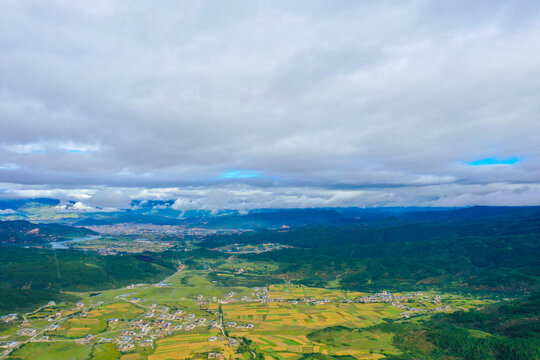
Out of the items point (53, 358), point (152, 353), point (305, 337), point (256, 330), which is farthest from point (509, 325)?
point (53, 358)

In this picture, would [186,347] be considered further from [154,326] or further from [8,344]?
[8,344]

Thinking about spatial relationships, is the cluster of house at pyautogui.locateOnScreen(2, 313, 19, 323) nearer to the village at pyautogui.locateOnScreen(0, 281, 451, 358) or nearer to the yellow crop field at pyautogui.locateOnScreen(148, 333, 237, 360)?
the village at pyautogui.locateOnScreen(0, 281, 451, 358)

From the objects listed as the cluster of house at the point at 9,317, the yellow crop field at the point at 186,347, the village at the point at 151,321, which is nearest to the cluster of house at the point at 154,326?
the village at the point at 151,321

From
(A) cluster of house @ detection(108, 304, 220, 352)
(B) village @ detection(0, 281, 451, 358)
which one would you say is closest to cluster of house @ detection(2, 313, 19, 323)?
(B) village @ detection(0, 281, 451, 358)

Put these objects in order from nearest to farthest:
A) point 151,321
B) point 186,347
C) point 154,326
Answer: point 186,347 < point 154,326 < point 151,321

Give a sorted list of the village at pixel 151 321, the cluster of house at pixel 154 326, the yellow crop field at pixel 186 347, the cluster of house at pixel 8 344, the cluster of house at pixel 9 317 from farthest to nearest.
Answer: the cluster of house at pixel 9 317 → the village at pixel 151 321 → the cluster of house at pixel 154 326 → the cluster of house at pixel 8 344 → the yellow crop field at pixel 186 347

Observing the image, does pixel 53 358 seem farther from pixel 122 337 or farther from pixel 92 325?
pixel 92 325

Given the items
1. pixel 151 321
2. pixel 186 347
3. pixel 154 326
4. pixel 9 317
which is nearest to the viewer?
pixel 186 347

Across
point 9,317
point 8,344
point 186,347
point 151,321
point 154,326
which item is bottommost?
point 151,321

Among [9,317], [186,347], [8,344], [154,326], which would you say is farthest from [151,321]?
[9,317]

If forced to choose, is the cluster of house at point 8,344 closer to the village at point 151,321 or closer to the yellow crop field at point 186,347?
the village at point 151,321

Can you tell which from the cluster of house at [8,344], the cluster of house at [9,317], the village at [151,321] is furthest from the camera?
the cluster of house at [9,317]
